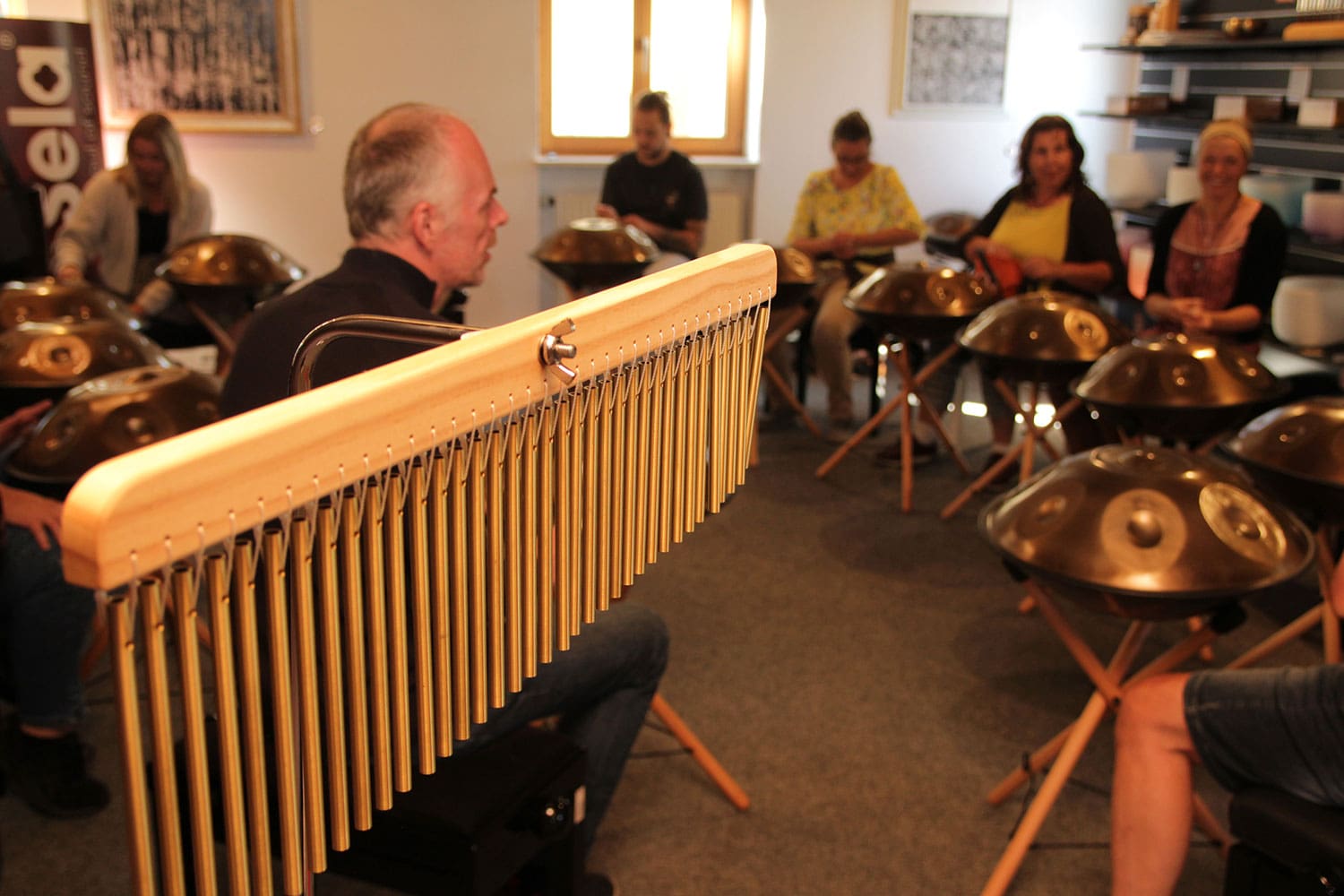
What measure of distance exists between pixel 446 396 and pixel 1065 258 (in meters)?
4.18

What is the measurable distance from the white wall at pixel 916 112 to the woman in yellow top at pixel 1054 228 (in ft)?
9.14

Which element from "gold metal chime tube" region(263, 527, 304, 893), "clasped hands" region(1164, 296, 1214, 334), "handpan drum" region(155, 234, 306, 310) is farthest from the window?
"gold metal chime tube" region(263, 527, 304, 893)

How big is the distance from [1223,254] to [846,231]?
5.78 feet

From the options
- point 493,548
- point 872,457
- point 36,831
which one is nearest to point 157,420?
point 36,831

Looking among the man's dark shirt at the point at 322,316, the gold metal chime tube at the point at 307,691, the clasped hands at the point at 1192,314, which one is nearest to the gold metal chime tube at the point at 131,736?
the gold metal chime tube at the point at 307,691

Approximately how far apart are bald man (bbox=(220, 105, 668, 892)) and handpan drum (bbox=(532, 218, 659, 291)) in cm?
286

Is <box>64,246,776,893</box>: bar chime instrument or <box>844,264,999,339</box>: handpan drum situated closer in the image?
<box>64,246,776,893</box>: bar chime instrument

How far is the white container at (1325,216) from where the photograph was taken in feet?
16.2

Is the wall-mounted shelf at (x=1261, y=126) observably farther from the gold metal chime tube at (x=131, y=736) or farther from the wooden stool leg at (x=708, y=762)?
the gold metal chime tube at (x=131, y=736)

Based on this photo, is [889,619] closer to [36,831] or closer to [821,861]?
[821,861]

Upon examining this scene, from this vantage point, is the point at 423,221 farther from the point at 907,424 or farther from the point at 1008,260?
the point at 1008,260

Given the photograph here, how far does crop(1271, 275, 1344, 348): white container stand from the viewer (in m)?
4.64

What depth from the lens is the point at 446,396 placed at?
906 mm

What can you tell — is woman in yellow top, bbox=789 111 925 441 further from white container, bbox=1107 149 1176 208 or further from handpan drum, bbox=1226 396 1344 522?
handpan drum, bbox=1226 396 1344 522
